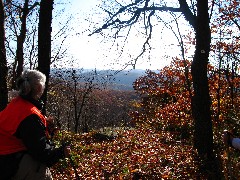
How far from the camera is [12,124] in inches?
123

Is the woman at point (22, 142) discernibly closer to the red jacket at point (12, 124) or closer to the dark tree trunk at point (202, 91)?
the red jacket at point (12, 124)

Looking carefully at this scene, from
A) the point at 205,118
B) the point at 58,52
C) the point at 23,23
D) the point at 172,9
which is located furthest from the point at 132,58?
the point at 58,52

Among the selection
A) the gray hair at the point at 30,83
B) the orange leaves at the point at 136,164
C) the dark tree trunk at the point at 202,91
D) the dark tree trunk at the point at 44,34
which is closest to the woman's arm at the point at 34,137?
the gray hair at the point at 30,83

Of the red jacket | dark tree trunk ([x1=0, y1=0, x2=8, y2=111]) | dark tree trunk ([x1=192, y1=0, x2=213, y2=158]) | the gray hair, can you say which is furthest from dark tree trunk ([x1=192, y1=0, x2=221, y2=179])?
the red jacket

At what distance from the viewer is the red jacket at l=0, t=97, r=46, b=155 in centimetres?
312

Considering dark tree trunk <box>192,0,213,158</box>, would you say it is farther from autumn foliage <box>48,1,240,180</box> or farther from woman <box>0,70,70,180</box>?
woman <box>0,70,70,180</box>

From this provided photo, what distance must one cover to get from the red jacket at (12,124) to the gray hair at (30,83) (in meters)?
0.19

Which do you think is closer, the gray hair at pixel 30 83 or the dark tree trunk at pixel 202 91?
the gray hair at pixel 30 83

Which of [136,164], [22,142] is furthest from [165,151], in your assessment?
[22,142]

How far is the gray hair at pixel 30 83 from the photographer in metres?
3.39

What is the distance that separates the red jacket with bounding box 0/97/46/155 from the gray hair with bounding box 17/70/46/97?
0.19 meters

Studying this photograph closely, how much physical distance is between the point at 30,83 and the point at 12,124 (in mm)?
531

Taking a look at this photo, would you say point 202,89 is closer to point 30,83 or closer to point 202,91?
point 202,91

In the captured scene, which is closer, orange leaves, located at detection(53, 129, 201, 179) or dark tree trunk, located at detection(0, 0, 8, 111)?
orange leaves, located at detection(53, 129, 201, 179)
